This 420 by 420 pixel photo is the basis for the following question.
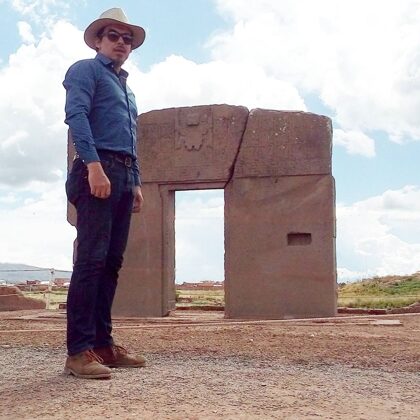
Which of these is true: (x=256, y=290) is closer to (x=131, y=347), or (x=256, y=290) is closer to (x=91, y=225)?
(x=131, y=347)

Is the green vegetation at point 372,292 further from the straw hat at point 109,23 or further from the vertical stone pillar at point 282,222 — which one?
the straw hat at point 109,23

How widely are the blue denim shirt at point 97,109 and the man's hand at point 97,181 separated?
0.27 feet

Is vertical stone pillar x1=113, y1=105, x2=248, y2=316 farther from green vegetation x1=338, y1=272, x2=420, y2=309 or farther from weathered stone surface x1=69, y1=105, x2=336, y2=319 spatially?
green vegetation x1=338, y1=272, x2=420, y2=309

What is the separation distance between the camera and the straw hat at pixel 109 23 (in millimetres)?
4125

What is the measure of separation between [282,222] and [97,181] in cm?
639

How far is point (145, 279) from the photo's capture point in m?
10.6

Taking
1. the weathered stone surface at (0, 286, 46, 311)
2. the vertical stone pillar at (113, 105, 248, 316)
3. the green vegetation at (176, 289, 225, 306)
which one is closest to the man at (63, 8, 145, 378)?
the vertical stone pillar at (113, 105, 248, 316)

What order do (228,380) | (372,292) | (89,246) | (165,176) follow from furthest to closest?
(372,292), (165,176), (89,246), (228,380)

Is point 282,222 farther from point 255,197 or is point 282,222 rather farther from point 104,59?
point 104,59

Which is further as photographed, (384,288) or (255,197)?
(384,288)

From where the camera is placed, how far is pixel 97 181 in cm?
370

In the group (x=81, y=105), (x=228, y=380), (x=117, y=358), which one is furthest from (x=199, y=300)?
(x=228, y=380)

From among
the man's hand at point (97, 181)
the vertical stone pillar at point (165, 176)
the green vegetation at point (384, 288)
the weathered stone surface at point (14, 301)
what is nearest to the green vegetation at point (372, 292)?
the green vegetation at point (384, 288)

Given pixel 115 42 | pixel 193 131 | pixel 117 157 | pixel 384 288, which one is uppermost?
pixel 193 131
